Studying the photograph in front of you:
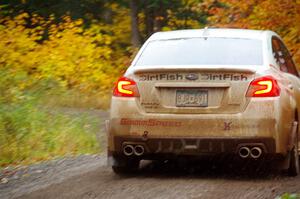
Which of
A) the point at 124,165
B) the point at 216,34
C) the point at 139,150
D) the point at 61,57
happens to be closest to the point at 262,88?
the point at 216,34

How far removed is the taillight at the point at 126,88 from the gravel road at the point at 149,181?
2.99ft

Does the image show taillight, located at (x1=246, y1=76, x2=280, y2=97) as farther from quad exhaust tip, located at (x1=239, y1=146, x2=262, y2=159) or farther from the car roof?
the car roof

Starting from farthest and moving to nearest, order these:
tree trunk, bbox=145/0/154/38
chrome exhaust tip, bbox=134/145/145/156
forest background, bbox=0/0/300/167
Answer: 1. tree trunk, bbox=145/0/154/38
2. forest background, bbox=0/0/300/167
3. chrome exhaust tip, bbox=134/145/145/156

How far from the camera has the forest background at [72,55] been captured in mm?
11984

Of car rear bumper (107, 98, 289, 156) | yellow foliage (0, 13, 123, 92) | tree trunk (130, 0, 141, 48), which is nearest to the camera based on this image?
car rear bumper (107, 98, 289, 156)

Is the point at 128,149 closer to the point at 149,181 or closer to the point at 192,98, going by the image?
the point at 149,181

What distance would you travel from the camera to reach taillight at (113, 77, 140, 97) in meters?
8.05

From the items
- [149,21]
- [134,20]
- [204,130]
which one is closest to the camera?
[204,130]

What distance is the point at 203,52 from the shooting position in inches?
330

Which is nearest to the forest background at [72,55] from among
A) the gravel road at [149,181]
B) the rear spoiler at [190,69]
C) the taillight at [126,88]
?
the gravel road at [149,181]

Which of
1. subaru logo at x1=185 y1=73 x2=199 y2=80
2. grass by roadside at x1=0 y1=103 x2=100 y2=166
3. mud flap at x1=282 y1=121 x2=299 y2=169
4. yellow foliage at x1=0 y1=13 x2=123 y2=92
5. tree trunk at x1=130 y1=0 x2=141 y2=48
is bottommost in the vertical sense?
tree trunk at x1=130 y1=0 x2=141 y2=48

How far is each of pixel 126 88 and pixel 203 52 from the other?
0.97m

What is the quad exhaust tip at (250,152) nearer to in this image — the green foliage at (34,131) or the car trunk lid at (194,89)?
the car trunk lid at (194,89)

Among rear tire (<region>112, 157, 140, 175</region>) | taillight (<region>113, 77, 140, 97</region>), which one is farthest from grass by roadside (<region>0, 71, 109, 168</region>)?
taillight (<region>113, 77, 140, 97</region>)
